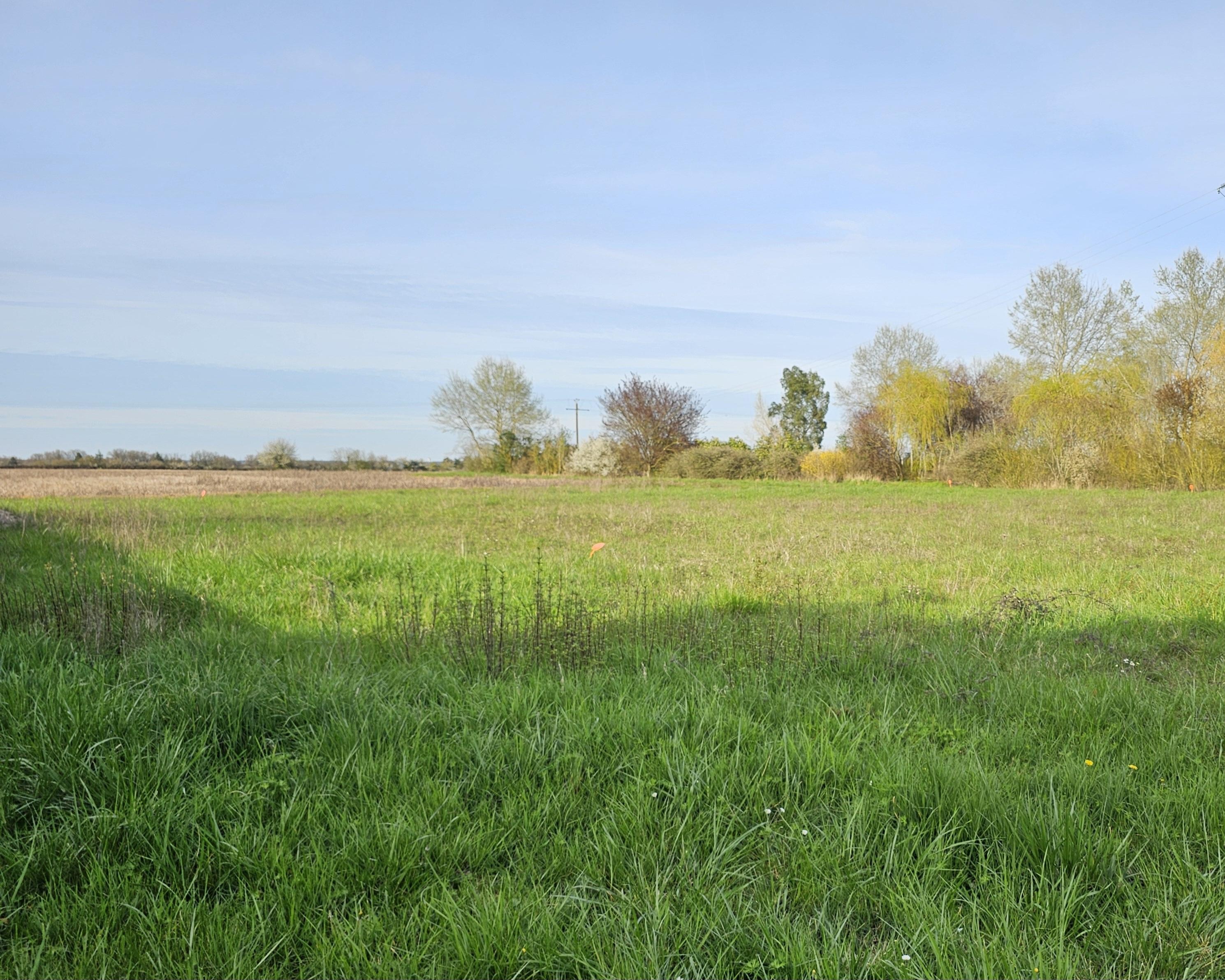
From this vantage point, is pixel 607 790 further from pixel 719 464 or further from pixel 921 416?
pixel 921 416

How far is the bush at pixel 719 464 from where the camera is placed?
1516 inches

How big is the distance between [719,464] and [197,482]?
24511 millimetres

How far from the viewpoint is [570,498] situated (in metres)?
21.5

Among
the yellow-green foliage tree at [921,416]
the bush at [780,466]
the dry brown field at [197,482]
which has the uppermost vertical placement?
the yellow-green foliage tree at [921,416]

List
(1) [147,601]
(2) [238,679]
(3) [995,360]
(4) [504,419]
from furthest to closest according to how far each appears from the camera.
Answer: (4) [504,419] → (3) [995,360] → (1) [147,601] → (2) [238,679]

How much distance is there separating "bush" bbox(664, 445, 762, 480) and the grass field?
32.0 meters

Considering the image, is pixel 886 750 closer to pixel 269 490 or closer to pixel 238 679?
pixel 238 679

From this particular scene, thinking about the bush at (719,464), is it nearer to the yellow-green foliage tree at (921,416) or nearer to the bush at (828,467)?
the bush at (828,467)

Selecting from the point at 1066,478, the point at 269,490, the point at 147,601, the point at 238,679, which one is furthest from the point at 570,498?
the point at 1066,478

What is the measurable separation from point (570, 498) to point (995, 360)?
32948mm

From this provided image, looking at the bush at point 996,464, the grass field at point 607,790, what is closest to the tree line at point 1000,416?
the bush at point 996,464

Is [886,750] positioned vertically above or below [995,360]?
below

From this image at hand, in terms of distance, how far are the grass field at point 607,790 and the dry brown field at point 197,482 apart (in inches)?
868

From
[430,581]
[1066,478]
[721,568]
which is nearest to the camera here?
[430,581]
